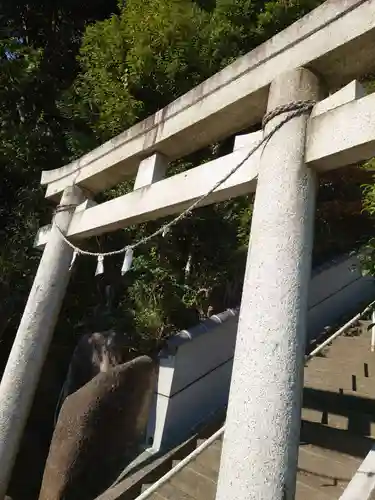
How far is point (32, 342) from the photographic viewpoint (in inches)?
176

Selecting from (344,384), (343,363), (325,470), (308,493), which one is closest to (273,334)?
(308,493)

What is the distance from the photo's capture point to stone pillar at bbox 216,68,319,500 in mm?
1892

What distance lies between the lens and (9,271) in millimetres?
6332

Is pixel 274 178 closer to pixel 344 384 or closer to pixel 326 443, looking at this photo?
pixel 326 443

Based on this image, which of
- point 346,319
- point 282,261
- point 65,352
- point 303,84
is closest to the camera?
point 282,261

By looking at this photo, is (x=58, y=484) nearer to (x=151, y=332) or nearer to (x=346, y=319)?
(x=151, y=332)

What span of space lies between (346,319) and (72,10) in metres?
9.02

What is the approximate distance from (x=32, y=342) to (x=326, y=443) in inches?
121

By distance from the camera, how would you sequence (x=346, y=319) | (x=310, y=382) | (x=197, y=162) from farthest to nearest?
(x=346, y=319) → (x=197, y=162) → (x=310, y=382)

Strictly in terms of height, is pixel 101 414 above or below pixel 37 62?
below

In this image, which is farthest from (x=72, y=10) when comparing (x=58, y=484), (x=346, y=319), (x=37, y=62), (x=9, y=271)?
(x=58, y=484)

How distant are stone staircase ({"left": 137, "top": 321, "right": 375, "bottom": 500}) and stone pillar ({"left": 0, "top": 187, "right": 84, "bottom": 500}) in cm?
142

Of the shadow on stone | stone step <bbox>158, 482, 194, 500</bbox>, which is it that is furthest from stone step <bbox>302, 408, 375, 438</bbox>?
the shadow on stone

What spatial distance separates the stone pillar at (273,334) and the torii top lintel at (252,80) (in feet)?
1.09
